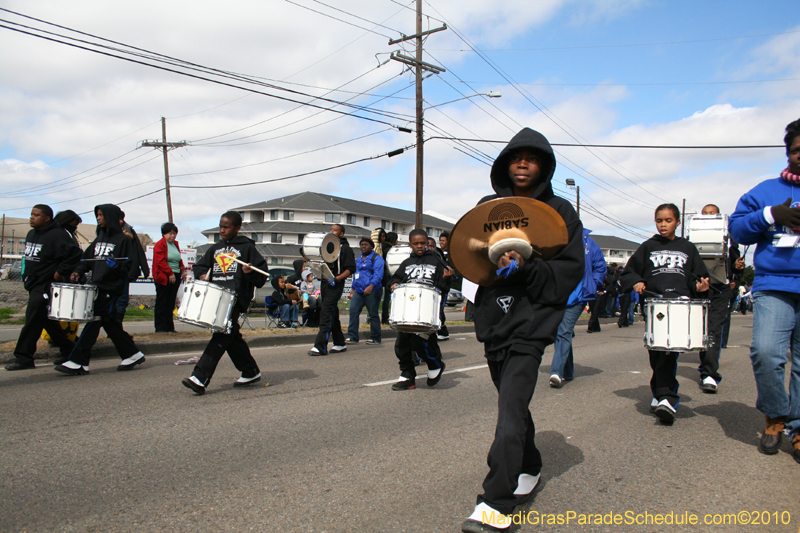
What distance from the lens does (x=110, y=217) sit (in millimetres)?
7496

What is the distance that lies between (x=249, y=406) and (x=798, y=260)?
16.0 feet

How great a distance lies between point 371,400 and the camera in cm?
596

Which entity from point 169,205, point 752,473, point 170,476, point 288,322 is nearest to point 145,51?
point 288,322

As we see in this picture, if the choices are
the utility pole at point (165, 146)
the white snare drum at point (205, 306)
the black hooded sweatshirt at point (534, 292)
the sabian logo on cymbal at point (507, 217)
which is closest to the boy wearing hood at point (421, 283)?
the white snare drum at point (205, 306)

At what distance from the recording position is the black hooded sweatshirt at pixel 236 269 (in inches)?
244

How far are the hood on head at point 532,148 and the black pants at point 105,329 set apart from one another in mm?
6086

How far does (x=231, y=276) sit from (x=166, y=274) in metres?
5.02

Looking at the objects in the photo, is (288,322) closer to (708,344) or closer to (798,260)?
(708,344)

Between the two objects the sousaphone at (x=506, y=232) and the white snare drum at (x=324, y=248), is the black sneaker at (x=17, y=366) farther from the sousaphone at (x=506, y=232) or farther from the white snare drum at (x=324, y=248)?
the sousaphone at (x=506, y=232)

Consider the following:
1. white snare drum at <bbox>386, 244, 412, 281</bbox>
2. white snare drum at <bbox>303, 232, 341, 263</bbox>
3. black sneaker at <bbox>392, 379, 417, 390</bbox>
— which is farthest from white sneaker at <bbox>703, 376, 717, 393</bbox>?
white snare drum at <bbox>303, 232, 341, 263</bbox>

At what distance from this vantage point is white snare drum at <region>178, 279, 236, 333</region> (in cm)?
581

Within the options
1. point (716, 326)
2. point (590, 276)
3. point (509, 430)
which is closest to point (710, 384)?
point (716, 326)

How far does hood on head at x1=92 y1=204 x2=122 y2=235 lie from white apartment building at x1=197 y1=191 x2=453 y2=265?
47.2 m

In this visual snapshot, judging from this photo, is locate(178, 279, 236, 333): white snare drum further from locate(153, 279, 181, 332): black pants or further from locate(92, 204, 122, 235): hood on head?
locate(153, 279, 181, 332): black pants
